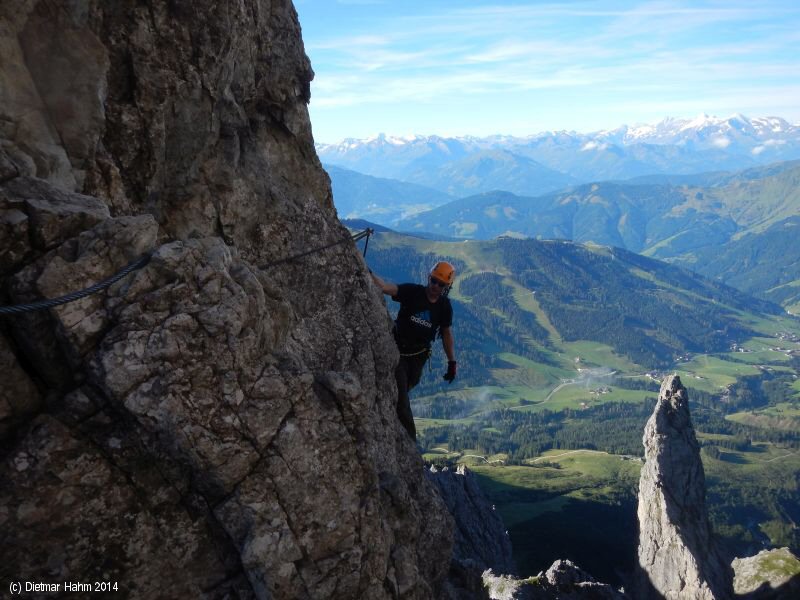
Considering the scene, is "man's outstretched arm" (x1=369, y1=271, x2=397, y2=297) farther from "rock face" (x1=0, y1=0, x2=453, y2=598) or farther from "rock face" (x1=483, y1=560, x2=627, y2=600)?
"rock face" (x1=483, y1=560, x2=627, y2=600)

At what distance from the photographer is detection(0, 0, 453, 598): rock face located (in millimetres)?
9594

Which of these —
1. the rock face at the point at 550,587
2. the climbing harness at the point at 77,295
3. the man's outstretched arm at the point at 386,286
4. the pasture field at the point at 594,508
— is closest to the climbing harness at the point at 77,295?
the climbing harness at the point at 77,295

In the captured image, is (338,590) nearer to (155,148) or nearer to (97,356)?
(97,356)

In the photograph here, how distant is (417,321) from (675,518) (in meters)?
59.2

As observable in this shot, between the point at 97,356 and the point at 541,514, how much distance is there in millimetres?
129011

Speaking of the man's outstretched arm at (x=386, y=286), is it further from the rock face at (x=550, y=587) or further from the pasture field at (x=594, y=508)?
the pasture field at (x=594, y=508)

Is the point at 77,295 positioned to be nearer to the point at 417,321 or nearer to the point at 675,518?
the point at 417,321

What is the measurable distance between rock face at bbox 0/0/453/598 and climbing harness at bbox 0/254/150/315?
6.9 inches

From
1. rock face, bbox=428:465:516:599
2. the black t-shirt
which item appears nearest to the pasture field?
rock face, bbox=428:465:516:599

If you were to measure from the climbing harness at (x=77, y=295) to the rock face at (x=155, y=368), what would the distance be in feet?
0.57

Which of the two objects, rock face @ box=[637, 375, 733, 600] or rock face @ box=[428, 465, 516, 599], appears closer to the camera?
rock face @ box=[428, 465, 516, 599]

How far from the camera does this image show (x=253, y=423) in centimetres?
1080

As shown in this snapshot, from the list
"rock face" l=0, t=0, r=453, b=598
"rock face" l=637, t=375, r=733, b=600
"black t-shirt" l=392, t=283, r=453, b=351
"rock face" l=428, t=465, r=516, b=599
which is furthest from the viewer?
"rock face" l=637, t=375, r=733, b=600

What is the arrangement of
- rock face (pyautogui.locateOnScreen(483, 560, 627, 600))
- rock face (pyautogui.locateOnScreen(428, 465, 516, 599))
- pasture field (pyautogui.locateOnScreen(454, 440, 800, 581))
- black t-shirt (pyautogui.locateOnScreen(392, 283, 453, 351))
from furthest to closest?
pasture field (pyautogui.locateOnScreen(454, 440, 800, 581)) < rock face (pyautogui.locateOnScreen(428, 465, 516, 599)) < rock face (pyautogui.locateOnScreen(483, 560, 627, 600)) < black t-shirt (pyautogui.locateOnScreen(392, 283, 453, 351))
